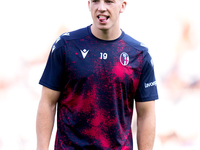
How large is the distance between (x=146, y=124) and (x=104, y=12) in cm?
92

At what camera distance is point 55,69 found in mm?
2379

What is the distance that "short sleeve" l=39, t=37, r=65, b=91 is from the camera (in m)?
2.37

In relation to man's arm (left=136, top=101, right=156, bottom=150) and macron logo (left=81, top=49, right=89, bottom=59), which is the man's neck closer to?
macron logo (left=81, top=49, right=89, bottom=59)

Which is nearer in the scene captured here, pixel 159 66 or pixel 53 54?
pixel 53 54

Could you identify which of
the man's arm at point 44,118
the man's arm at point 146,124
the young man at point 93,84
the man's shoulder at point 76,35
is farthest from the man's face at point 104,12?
the man's arm at point 146,124

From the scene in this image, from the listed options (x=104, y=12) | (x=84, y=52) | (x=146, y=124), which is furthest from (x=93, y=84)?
(x=146, y=124)

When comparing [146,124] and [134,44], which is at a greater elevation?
[134,44]

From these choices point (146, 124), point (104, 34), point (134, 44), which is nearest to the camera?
point (104, 34)

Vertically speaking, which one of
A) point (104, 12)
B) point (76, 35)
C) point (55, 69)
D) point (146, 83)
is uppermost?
point (104, 12)

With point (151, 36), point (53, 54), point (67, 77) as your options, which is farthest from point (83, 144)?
point (151, 36)

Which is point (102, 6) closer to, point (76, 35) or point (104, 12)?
point (104, 12)

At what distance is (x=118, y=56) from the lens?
95.3 inches

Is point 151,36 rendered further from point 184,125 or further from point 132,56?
point 132,56

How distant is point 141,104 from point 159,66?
129cm
